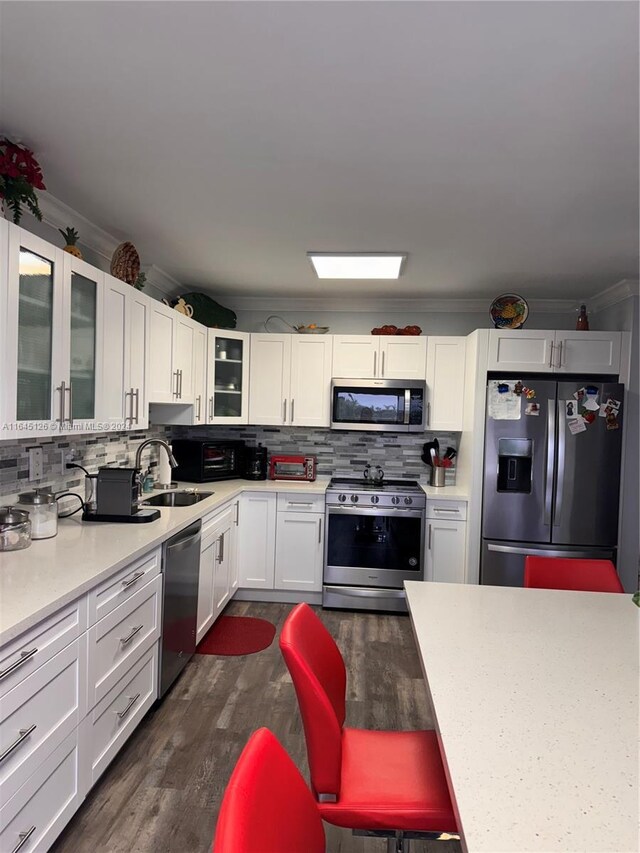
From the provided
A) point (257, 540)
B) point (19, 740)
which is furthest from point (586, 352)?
point (19, 740)

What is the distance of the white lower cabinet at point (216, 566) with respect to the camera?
3.02m

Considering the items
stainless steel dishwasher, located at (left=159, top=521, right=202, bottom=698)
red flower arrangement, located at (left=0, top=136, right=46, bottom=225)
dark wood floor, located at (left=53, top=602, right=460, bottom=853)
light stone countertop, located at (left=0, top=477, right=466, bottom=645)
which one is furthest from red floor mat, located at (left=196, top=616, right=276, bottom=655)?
red flower arrangement, located at (left=0, top=136, right=46, bottom=225)

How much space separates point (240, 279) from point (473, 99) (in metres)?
2.53

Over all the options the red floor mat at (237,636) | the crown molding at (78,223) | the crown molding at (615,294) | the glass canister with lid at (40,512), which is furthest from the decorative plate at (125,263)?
the crown molding at (615,294)

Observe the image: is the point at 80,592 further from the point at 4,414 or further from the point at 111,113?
the point at 111,113

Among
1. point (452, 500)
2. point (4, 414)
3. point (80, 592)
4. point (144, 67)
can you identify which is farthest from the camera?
point (452, 500)

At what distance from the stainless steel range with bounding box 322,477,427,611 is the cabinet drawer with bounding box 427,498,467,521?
0.07 metres

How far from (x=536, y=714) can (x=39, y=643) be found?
1.31 m

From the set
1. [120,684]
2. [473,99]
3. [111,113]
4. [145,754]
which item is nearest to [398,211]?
[473,99]

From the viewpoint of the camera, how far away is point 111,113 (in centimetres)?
170

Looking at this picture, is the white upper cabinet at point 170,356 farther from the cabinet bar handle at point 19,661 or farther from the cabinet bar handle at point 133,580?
the cabinet bar handle at point 19,661

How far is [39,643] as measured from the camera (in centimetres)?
145

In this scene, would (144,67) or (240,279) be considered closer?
(144,67)

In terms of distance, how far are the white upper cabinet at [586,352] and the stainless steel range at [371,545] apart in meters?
1.37
